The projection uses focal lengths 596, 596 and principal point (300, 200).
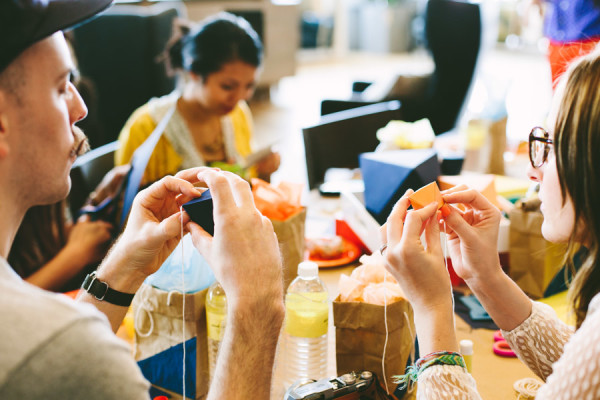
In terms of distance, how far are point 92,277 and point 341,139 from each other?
1.61 metres

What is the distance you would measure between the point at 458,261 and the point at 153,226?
1.94 feet

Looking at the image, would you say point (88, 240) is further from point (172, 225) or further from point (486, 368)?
point (486, 368)

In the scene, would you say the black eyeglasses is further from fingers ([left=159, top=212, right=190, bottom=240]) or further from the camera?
fingers ([left=159, top=212, right=190, bottom=240])

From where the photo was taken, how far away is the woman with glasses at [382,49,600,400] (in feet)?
2.76

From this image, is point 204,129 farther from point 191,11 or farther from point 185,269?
point 191,11

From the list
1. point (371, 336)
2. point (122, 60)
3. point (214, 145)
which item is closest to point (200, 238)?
point (371, 336)

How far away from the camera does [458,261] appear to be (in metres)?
1.18

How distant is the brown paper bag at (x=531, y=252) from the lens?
5.01 feet

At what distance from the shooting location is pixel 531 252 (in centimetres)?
155

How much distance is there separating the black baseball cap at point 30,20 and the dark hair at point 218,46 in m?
1.62

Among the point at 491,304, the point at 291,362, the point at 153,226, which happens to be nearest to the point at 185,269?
the point at 153,226

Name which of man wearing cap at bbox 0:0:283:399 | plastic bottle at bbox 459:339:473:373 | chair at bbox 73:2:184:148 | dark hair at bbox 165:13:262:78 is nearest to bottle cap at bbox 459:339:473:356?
plastic bottle at bbox 459:339:473:373

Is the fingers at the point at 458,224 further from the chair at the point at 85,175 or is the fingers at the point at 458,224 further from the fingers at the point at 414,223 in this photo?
the chair at the point at 85,175

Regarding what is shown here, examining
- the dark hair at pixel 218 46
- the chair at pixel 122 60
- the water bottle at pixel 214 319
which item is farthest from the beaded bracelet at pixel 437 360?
the chair at pixel 122 60
